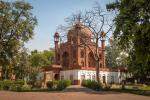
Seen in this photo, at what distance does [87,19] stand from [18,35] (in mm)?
11477

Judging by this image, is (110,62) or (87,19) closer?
(87,19)

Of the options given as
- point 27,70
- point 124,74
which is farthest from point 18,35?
point 124,74

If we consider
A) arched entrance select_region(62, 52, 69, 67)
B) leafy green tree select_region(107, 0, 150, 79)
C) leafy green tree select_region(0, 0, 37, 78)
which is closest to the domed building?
arched entrance select_region(62, 52, 69, 67)

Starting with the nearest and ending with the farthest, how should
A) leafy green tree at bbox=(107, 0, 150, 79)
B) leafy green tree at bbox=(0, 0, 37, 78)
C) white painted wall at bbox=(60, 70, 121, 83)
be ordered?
leafy green tree at bbox=(107, 0, 150, 79) < leafy green tree at bbox=(0, 0, 37, 78) < white painted wall at bbox=(60, 70, 121, 83)

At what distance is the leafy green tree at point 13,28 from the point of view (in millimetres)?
44000

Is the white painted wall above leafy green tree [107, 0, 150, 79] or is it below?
below

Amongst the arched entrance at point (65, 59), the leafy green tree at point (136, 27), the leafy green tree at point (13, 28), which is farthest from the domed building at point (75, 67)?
the leafy green tree at point (136, 27)

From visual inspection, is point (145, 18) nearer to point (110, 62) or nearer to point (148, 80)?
point (148, 80)

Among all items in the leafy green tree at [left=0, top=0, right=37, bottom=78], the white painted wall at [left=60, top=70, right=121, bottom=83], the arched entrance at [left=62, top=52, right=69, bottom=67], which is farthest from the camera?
the arched entrance at [left=62, top=52, right=69, bottom=67]

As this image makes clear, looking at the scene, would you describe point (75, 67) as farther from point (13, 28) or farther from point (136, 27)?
point (136, 27)

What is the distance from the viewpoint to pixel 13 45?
44906mm

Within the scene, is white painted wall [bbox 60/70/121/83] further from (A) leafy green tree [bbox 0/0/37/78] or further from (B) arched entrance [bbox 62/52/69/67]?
(A) leafy green tree [bbox 0/0/37/78]

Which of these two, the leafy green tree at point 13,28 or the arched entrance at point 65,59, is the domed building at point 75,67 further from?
the leafy green tree at point 13,28

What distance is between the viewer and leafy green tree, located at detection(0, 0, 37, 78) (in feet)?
144
